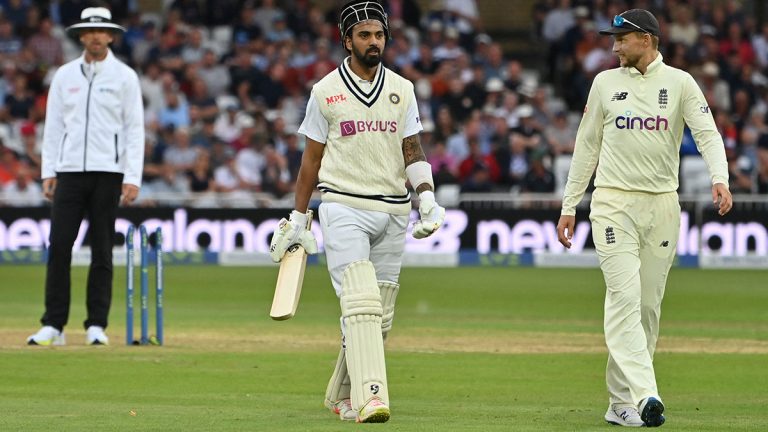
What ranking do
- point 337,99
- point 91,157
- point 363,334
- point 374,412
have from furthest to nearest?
1. point 91,157
2. point 337,99
3. point 363,334
4. point 374,412

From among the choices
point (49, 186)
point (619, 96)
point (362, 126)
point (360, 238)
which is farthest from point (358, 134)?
point (49, 186)

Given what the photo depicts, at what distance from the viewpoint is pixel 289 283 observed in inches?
317

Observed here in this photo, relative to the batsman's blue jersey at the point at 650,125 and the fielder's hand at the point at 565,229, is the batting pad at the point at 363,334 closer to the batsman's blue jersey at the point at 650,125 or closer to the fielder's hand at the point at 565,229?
the fielder's hand at the point at 565,229

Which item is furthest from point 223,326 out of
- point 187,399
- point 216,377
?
point 187,399

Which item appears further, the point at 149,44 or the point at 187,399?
the point at 149,44

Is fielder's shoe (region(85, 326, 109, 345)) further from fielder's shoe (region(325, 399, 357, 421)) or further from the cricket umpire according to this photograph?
fielder's shoe (region(325, 399, 357, 421))

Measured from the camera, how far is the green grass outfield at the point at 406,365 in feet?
26.8

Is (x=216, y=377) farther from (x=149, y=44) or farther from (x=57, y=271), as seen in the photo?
(x=149, y=44)

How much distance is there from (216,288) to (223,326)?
15.7 ft

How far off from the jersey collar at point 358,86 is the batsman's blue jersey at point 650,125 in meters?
1.12

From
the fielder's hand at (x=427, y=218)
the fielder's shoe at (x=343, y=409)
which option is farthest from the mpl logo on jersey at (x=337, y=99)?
the fielder's shoe at (x=343, y=409)

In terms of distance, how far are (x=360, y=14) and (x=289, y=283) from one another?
135 centimetres

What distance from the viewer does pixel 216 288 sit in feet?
61.7

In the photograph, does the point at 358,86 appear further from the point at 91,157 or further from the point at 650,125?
the point at 91,157
